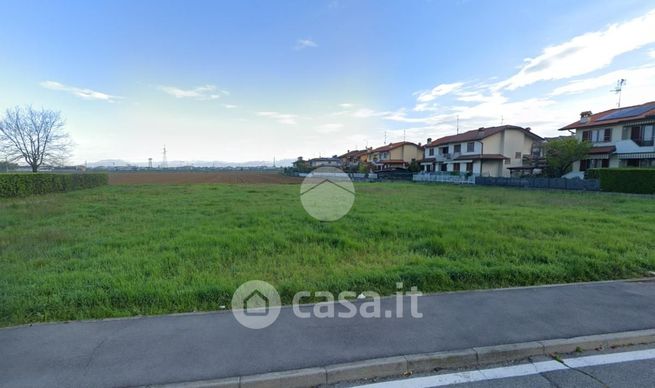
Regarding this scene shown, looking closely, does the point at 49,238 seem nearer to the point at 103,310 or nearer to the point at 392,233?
the point at 103,310

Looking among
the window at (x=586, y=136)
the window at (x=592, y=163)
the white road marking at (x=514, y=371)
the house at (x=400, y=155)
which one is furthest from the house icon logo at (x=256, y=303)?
the house at (x=400, y=155)

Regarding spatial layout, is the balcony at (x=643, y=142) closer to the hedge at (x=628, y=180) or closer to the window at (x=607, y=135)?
the window at (x=607, y=135)

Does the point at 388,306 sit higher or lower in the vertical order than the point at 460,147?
lower

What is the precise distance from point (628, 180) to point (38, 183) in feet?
131

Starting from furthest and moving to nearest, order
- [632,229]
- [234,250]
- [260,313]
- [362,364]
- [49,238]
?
1. [632,229]
2. [49,238]
3. [234,250]
4. [260,313]
5. [362,364]

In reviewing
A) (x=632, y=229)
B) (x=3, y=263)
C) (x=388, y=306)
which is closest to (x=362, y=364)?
(x=388, y=306)

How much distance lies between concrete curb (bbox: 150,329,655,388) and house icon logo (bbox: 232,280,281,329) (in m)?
0.81

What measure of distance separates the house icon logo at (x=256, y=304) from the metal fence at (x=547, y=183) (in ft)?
87.4

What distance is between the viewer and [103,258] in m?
5.39

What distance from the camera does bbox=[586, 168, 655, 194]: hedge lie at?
59.6 ft

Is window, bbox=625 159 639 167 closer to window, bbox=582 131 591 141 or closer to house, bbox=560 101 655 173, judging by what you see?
house, bbox=560 101 655 173

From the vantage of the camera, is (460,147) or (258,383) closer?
(258,383)

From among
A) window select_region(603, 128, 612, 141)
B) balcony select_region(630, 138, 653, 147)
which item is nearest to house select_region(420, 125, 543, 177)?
window select_region(603, 128, 612, 141)

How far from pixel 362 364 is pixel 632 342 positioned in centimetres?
281
